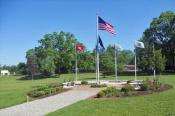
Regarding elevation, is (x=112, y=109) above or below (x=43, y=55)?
below

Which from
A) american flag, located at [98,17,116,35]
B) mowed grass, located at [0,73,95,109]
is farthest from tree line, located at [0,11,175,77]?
american flag, located at [98,17,116,35]

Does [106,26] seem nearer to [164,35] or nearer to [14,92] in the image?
[14,92]

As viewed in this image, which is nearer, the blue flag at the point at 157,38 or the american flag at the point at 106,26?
the american flag at the point at 106,26

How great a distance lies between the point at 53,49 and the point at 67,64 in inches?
201

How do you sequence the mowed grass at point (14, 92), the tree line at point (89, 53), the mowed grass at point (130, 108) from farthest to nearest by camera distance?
1. the tree line at point (89, 53)
2. the mowed grass at point (14, 92)
3. the mowed grass at point (130, 108)

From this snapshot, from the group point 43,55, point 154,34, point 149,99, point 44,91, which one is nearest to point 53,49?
point 43,55

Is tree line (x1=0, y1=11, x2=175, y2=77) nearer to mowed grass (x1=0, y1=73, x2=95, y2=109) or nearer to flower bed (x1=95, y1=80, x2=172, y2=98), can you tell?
mowed grass (x1=0, y1=73, x2=95, y2=109)

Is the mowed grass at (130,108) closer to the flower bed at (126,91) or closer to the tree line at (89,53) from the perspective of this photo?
the flower bed at (126,91)

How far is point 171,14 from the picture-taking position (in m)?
74.8

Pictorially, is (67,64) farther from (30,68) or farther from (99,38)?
(99,38)

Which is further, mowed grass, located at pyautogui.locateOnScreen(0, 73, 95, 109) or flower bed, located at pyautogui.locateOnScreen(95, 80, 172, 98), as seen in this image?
mowed grass, located at pyautogui.locateOnScreen(0, 73, 95, 109)

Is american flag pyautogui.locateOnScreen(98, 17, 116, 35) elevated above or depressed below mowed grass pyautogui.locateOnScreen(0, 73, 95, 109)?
above

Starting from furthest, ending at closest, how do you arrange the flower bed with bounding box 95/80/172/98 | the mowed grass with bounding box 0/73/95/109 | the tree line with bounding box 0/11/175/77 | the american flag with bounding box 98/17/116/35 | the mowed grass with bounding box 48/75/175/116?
Result: the tree line with bounding box 0/11/175/77, the american flag with bounding box 98/17/116/35, the mowed grass with bounding box 0/73/95/109, the flower bed with bounding box 95/80/172/98, the mowed grass with bounding box 48/75/175/116

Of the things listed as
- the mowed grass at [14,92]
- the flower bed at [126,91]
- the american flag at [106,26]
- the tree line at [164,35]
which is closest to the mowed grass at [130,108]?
the flower bed at [126,91]
